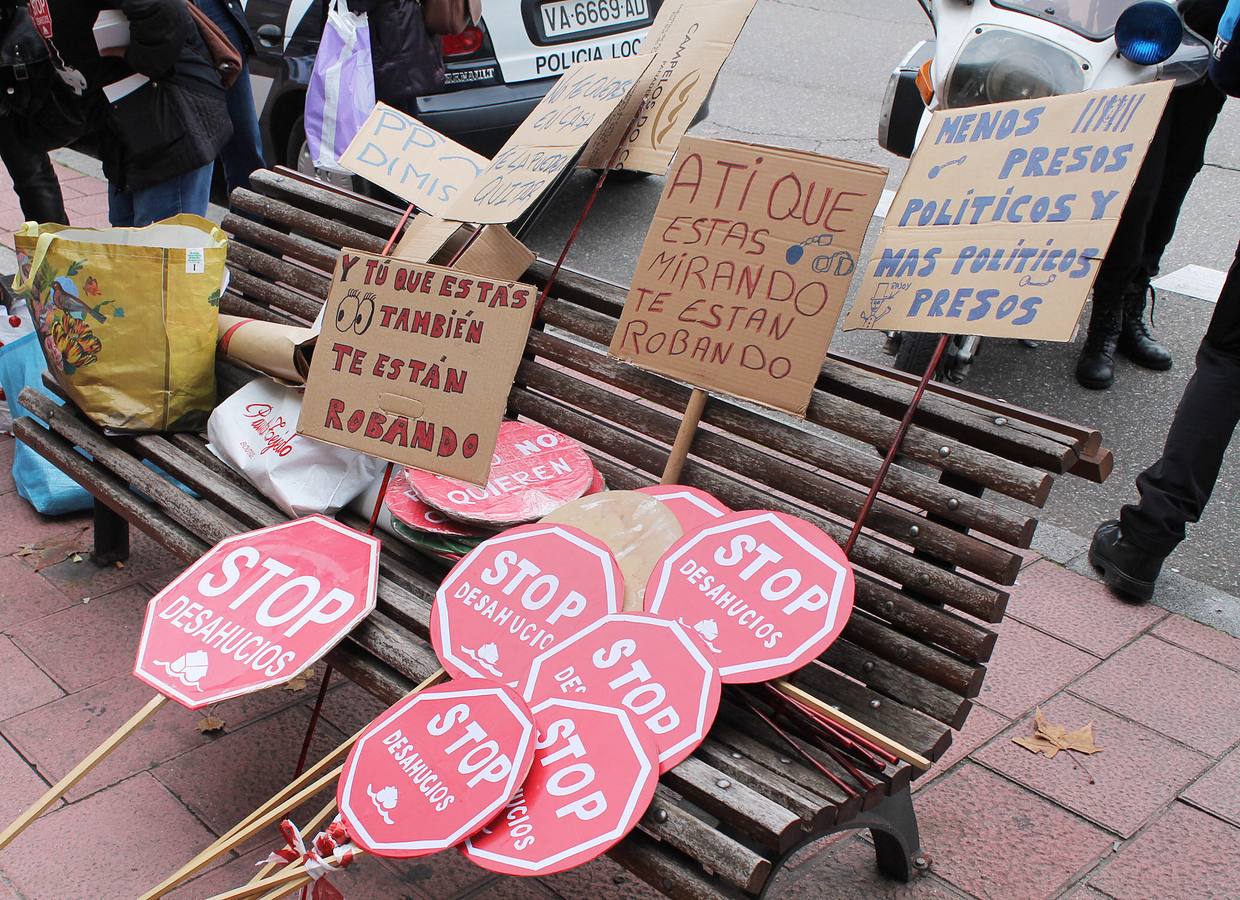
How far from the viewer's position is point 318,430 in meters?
2.49

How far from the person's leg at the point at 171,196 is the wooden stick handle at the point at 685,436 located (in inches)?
90.3

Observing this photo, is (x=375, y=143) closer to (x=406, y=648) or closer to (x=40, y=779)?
(x=406, y=648)

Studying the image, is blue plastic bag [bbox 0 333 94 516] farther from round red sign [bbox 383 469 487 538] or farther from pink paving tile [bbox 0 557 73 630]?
round red sign [bbox 383 469 487 538]

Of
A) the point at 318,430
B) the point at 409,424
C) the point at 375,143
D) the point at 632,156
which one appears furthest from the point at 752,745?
the point at 375,143

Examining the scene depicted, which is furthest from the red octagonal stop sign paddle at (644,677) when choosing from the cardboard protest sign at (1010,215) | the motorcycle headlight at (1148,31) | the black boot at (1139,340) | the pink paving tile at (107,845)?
the black boot at (1139,340)

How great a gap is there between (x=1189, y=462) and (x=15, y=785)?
9.60 ft

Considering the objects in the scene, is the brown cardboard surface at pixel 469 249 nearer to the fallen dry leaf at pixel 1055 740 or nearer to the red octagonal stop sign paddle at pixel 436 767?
the red octagonal stop sign paddle at pixel 436 767

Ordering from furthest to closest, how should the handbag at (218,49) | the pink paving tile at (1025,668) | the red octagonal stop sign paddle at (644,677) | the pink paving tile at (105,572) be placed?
1. the handbag at (218,49)
2. the pink paving tile at (105,572)
3. the pink paving tile at (1025,668)
4. the red octagonal stop sign paddle at (644,677)

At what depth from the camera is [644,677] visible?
6.38 ft

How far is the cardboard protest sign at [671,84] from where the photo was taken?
251 cm

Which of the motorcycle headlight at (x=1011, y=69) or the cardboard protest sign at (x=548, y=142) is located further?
the motorcycle headlight at (x=1011, y=69)

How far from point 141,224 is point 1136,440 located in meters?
3.53

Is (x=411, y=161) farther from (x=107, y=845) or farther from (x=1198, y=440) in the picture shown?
(x=1198, y=440)

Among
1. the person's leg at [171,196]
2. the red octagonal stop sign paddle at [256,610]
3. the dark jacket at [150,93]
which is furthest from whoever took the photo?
the person's leg at [171,196]
